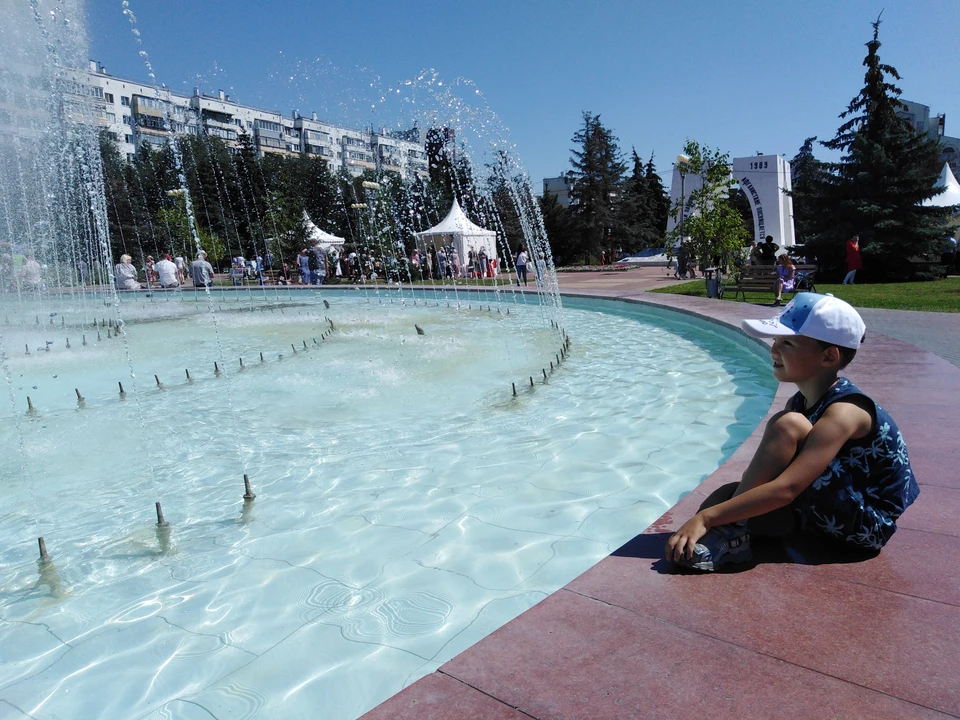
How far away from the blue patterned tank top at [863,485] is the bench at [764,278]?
41.7 ft

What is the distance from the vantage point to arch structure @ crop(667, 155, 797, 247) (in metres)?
25.9

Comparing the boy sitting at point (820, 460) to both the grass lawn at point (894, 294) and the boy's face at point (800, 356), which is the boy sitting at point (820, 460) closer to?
the boy's face at point (800, 356)

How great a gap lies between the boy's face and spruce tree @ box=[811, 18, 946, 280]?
62.9 ft

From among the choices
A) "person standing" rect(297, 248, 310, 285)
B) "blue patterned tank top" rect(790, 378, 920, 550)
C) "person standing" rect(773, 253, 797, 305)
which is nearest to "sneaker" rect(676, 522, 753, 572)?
"blue patterned tank top" rect(790, 378, 920, 550)

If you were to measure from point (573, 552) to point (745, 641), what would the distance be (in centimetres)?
177

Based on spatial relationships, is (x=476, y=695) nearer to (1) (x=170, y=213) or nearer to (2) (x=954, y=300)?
(2) (x=954, y=300)

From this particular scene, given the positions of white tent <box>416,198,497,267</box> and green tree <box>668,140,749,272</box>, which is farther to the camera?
white tent <box>416,198,497,267</box>

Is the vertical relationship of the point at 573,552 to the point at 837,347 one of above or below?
below

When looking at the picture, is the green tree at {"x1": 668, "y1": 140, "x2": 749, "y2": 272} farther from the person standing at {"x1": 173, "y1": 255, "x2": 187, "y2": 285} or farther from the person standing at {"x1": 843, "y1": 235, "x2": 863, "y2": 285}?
the person standing at {"x1": 173, "y1": 255, "x2": 187, "y2": 285}

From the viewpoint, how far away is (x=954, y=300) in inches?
510

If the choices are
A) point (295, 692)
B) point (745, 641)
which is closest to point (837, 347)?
point (745, 641)

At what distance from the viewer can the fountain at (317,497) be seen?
3.11 metres

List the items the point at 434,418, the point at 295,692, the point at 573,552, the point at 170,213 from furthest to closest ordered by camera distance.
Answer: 1. the point at 170,213
2. the point at 434,418
3. the point at 573,552
4. the point at 295,692

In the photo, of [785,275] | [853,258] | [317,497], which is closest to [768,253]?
[853,258]
